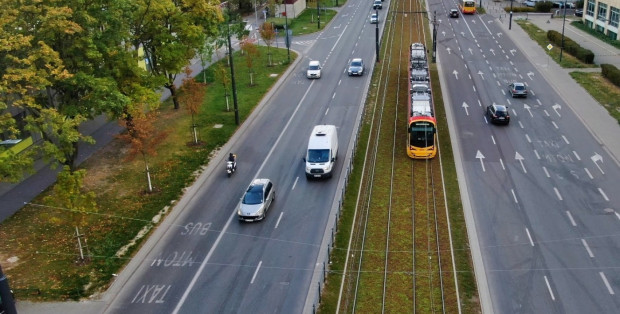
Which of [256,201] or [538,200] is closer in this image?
[256,201]

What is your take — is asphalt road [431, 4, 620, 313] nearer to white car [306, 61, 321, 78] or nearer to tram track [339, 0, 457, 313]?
tram track [339, 0, 457, 313]

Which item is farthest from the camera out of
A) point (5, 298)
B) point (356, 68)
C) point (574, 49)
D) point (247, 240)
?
point (574, 49)

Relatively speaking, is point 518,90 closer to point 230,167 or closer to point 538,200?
point 538,200

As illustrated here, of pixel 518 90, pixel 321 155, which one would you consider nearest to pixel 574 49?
pixel 518 90

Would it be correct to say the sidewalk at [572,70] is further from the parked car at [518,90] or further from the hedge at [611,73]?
the parked car at [518,90]

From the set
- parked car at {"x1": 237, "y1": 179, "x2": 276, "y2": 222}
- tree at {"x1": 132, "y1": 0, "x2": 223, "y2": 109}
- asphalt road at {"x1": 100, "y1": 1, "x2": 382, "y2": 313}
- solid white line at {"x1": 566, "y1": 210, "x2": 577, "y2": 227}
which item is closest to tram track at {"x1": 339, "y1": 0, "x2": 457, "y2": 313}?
asphalt road at {"x1": 100, "y1": 1, "x2": 382, "y2": 313}

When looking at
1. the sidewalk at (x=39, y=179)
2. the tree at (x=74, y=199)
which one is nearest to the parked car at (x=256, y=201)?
the tree at (x=74, y=199)
